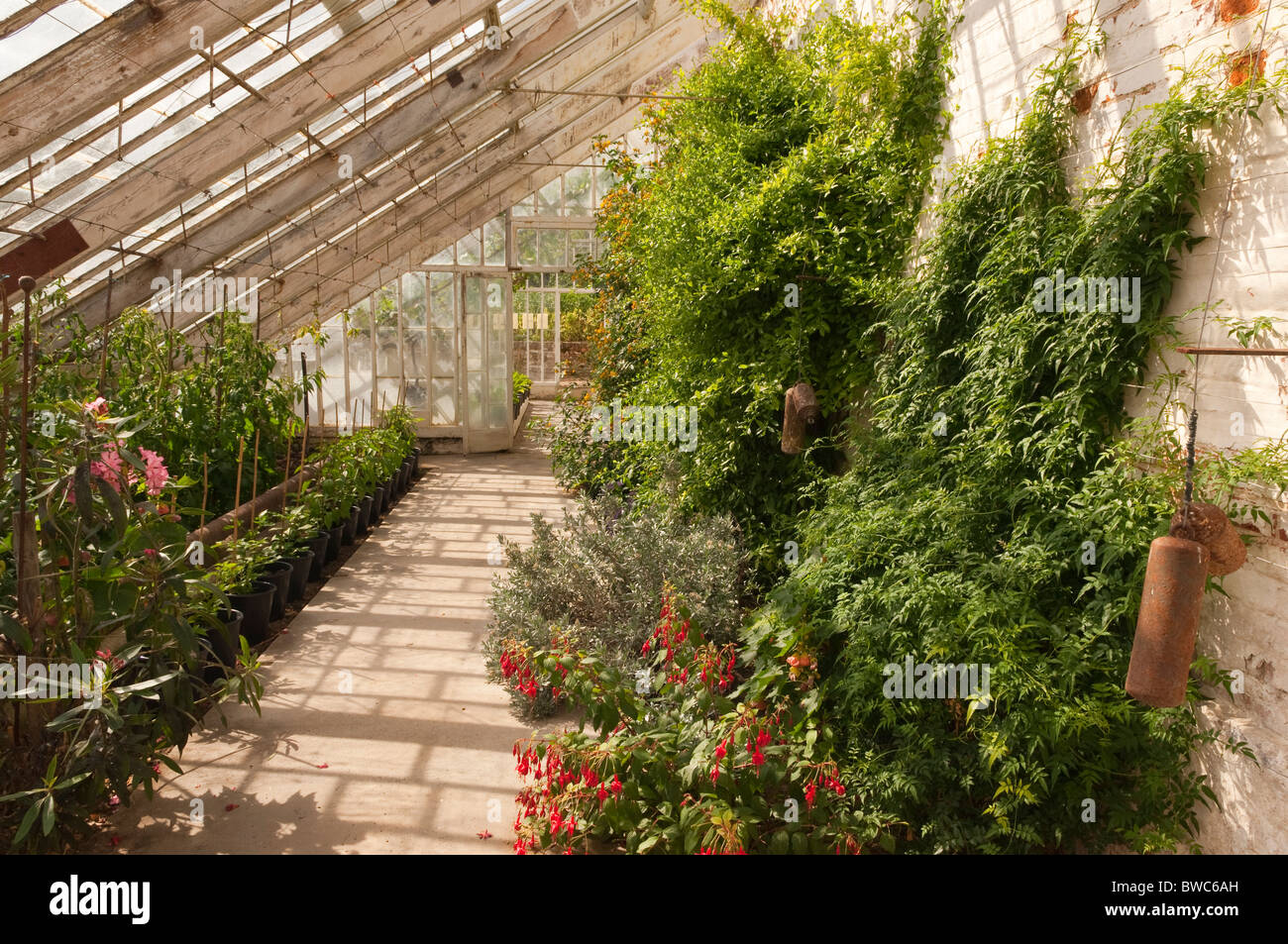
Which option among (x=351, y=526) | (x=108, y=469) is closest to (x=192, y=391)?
(x=351, y=526)

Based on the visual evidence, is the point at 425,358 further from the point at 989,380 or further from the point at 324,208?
the point at 989,380

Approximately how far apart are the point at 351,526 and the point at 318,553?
887 mm

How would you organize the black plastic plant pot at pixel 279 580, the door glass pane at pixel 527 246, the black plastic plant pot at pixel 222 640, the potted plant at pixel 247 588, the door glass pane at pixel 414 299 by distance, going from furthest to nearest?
the door glass pane at pixel 527 246, the door glass pane at pixel 414 299, the black plastic plant pot at pixel 279 580, the potted plant at pixel 247 588, the black plastic plant pot at pixel 222 640

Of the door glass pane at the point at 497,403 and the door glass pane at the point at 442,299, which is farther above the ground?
the door glass pane at the point at 442,299

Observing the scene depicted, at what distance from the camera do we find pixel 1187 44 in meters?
2.44

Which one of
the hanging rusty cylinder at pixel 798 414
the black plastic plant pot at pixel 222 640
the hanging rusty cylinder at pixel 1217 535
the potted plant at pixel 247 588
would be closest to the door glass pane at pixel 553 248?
the potted plant at pixel 247 588

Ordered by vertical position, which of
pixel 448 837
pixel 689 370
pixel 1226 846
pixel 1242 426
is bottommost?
pixel 448 837

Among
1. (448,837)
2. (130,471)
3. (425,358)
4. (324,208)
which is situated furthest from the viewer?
(425,358)

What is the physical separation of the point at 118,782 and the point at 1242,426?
3.26 meters

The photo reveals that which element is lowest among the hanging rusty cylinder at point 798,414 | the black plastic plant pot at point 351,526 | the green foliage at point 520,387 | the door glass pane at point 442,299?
the black plastic plant pot at point 351,526

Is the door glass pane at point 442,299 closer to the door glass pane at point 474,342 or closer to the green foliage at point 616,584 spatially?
the door glass pane at point 474,342

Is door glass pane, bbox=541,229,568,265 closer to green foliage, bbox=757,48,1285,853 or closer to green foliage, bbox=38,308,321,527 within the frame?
green foliage, bbox=38,308,321,527

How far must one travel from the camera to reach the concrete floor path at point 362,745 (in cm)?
303

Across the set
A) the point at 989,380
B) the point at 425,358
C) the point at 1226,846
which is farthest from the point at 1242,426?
the point at 425,358
